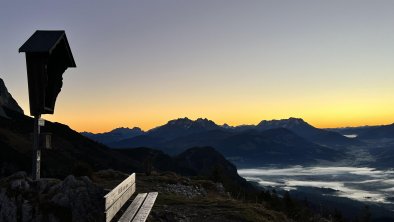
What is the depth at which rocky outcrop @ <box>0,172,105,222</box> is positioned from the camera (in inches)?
516

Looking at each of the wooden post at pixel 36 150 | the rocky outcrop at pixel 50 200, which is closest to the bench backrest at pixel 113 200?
the rocky outcrop at pixel 50 200

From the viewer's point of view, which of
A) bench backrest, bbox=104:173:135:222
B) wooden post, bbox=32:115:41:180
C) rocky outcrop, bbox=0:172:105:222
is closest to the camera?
bench backrest, bbox=104:173:135:222

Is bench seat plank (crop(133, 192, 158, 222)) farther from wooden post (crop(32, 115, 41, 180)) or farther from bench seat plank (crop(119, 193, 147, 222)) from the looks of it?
wooden post (crop(32, 115, 41, 180))

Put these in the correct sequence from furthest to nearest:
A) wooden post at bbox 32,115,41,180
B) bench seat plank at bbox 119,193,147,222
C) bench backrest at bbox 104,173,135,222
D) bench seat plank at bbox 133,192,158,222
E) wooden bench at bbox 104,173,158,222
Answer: wooden post at bbox 32,115,41,180, bench seat plank at bbox 133,192,158,222, bench seat plank at bbox 119,193,147,222, wooden bench at bbox 104,173,158,222, bench backrest at bbox 104,173,135,222

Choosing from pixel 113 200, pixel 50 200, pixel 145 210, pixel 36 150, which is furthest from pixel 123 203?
pixel 36 150

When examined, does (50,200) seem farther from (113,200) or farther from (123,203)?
(113,200)

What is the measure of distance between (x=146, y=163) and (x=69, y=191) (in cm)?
2522

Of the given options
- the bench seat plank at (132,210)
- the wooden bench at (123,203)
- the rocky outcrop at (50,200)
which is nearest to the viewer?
the wooden bench at (123,203)

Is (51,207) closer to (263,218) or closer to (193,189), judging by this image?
(263,218)

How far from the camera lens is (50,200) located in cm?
1460

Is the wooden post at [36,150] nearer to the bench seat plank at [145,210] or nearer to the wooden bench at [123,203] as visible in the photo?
the wooden bench at [123,203]

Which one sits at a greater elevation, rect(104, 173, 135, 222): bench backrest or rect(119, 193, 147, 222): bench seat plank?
rect(104, 173, 135, 222): bench backrest

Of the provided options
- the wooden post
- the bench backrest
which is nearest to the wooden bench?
the bench backrest

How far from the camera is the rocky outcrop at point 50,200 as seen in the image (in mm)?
13094
